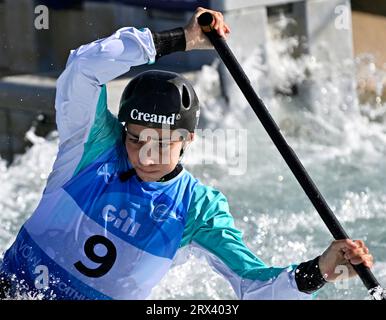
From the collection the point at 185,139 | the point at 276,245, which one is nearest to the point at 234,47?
the point at 276,245

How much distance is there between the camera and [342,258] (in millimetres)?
2975

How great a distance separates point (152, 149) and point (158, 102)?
167 millimetres

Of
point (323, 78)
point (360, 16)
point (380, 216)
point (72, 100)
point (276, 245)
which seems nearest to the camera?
point (72, 100)

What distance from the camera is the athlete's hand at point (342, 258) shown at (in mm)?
2949

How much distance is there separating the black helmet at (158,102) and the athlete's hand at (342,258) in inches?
28.8

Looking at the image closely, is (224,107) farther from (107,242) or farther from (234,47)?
(107,242)

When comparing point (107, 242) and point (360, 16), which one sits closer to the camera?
point (107, 242)

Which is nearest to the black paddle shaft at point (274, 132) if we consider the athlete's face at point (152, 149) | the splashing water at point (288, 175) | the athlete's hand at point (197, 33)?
the athlete's hand at point (197, 33)

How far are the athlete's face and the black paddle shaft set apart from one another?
287 mm

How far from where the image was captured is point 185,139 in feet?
11.2

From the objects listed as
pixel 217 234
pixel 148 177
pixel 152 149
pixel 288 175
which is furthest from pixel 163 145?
pixel 288 175

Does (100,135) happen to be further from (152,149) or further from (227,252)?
(227,252)

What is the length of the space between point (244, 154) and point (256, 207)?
0.95 m

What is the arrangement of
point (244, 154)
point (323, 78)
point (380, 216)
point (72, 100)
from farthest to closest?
→ point (323, 78), point (244, 154), point (380, 216), point (72, 100)
